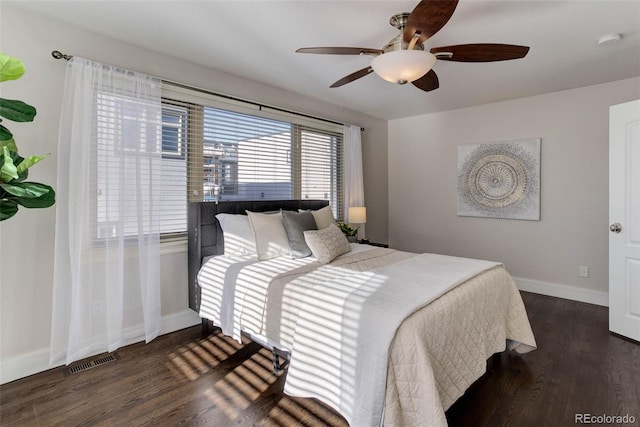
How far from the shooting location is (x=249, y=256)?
2.81 meters

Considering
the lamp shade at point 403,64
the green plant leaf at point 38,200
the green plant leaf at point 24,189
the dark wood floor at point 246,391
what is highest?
the lamp shade at point 403,64

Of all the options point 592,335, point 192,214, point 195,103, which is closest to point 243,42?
point 195,103

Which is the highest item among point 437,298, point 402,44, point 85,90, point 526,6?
point 526,6

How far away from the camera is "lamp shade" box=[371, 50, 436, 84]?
1.90 metres

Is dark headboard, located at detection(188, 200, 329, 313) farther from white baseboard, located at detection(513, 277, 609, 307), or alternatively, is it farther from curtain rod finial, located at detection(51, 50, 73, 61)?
white baseboard, located at detection(513, 277, 609, 307)

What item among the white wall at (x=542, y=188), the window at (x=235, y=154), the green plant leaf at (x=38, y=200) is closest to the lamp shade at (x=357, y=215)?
the window at (x=235, y=154)

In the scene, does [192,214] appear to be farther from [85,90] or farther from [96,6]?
[96,6]

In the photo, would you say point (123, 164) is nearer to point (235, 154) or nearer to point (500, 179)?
point (235, 154)

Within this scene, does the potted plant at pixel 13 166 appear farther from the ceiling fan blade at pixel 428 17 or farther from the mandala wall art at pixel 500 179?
the mandala wall art at pixel 500 179

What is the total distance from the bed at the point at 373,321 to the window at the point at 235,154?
75 centimetres

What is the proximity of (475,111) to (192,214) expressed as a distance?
389cm

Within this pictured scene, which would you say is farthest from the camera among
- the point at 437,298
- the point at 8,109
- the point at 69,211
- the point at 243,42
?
the point at 243,42

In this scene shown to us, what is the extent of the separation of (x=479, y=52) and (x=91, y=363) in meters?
3.50

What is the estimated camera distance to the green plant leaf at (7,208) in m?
1.61
